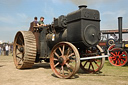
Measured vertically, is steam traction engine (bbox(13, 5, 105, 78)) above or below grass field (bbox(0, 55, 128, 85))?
above

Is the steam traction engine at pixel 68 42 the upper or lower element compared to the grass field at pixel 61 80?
upper

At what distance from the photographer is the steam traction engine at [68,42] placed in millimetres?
4750

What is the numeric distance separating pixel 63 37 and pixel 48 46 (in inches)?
49.9

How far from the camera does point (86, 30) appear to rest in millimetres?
4773

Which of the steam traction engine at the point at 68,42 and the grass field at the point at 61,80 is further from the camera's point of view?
the steam traction engine at the point at 68,42

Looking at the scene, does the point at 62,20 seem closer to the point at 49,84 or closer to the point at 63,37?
the point at 63,37

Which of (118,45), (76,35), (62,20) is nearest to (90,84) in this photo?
(76,35)

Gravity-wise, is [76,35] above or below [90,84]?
above

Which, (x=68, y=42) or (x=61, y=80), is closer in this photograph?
(x=61, y=80)

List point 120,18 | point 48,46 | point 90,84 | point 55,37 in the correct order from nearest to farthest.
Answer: point 90,84 → point 55,37 → point 48,46 → point 120,18

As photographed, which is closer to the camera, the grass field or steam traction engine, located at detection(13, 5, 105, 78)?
the grass field

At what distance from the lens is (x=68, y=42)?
4809 mm

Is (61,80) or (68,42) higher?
(68,42)

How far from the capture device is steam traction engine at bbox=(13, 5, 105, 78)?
4750mm
